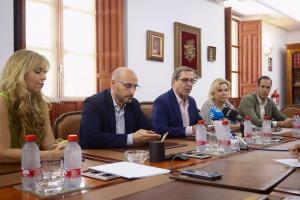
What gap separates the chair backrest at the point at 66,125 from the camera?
96.3 inches

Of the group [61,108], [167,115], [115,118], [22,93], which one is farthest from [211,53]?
[22,93]

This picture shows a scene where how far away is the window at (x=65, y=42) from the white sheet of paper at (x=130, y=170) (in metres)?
2.61

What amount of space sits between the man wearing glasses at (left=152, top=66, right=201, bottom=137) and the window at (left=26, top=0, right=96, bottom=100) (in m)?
1.57

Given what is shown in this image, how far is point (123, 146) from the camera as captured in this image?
6.91ft

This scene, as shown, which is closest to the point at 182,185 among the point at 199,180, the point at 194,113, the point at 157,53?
the point at 199,180

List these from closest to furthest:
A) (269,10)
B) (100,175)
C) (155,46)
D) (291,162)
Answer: (100,175) < (291,162) < (155,46) < (269,10)

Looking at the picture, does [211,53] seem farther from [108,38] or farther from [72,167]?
[72,167]

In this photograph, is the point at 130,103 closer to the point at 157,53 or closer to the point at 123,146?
the point at 123,146

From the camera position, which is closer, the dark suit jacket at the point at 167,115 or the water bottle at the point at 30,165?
the water bottle at the point at 30,165

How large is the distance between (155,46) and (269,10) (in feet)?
10.7

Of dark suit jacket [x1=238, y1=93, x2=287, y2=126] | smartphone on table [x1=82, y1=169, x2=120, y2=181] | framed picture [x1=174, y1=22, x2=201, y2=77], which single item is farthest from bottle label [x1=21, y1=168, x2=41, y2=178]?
framed picture [x1=174, y1=22, x2=201, y2=77]

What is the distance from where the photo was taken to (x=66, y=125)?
8.15 feet

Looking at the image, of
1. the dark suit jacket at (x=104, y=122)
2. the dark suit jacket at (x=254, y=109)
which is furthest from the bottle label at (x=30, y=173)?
the dark suit jacket at (x=254, y=109)

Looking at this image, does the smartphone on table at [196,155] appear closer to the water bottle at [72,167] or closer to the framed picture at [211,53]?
the water bottle at [72,167]
